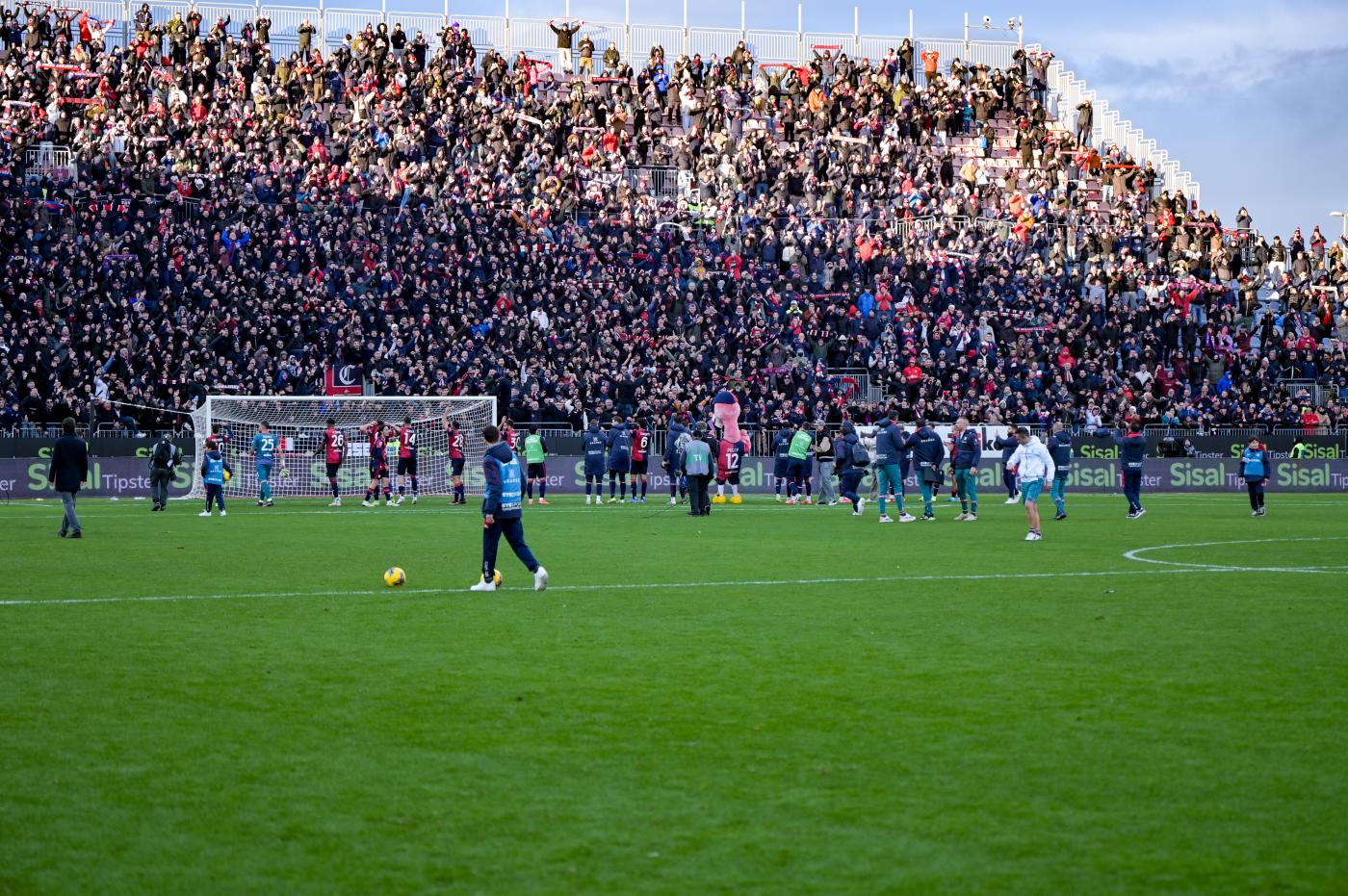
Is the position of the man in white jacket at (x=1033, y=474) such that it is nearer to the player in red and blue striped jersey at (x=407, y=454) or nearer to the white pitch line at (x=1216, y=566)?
the white pitch line at (x=1216, y=566)

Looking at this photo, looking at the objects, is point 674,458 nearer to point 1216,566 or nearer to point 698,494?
point 698,494

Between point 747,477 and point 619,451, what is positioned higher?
point 619,451

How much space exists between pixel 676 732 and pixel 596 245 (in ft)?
129

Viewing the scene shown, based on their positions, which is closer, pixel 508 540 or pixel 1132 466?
pixel 508 540

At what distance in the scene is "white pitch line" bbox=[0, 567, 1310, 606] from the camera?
595 inches

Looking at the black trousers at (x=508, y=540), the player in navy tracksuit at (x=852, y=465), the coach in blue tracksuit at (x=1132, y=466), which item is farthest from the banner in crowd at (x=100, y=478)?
the black trousers at (x=508, y=540)

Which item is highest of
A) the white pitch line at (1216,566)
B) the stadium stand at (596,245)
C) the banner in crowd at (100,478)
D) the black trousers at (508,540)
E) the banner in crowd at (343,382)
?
the stadium stand at (596,245)

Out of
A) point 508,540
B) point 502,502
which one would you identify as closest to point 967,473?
point 508,540

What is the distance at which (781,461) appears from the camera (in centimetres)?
3738

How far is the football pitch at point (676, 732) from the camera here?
6191mm

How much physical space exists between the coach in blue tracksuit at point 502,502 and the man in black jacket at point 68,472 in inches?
426

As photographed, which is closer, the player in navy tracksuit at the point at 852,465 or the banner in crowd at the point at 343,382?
the player in navy tracksuit at the point at 852,465

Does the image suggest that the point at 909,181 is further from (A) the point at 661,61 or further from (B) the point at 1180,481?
(B) the point at 1180,481

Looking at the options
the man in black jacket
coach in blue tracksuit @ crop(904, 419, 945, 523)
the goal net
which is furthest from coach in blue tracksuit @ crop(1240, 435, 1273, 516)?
the man in black jacket
